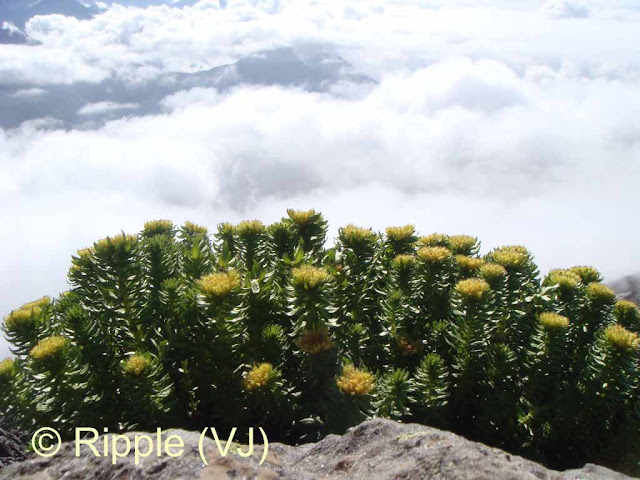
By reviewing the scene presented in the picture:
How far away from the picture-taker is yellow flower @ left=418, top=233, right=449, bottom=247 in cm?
373

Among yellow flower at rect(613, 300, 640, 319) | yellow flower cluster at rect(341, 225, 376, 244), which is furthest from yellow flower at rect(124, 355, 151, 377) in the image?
yellow flower at rect(613, 300, 640, 319)

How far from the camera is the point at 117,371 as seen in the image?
2.84 meters

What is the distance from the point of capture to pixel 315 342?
8.84 ft

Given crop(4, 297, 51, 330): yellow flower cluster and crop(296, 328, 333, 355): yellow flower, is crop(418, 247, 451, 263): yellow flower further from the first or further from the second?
crop(4, 297, 51, 330): yellow flower cluster

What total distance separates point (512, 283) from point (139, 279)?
252 centimetres

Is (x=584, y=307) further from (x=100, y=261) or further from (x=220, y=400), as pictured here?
(x=100, y=261)

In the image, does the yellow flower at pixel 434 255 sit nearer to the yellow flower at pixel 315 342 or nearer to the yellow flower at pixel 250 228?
the yellow flower at pixel 315 342

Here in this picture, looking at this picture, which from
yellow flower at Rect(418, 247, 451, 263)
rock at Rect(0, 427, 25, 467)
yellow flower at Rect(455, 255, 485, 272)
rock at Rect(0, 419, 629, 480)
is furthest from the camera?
yellow flower at Rect(455, 255, 485, 272)

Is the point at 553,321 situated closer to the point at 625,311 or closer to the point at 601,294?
the point at 601,294

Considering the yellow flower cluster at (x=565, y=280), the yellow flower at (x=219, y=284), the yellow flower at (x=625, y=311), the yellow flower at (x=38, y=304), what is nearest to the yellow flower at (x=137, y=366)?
the yellow flower at (x=219, y=284)

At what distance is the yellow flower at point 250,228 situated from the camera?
3.92m

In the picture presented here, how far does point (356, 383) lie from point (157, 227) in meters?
2.83

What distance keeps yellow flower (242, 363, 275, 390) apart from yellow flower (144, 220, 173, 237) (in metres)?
2.36

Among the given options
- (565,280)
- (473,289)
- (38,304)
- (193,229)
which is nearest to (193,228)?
(193,229)
